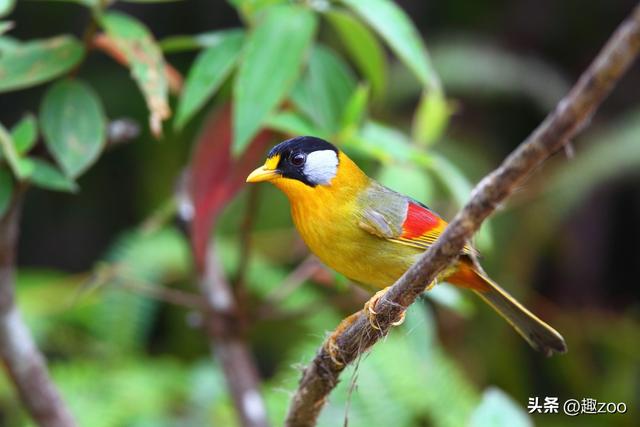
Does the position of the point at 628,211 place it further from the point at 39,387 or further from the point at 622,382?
the point at 39,387

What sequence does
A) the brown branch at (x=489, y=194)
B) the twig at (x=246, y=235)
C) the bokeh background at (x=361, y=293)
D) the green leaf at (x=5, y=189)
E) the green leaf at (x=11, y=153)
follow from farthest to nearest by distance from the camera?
the bokeh background at (x=361, y=293) < the twig at (x=246, y=235) < the green leaf at (x=5, y=189) < the green leaf at (x=11, y=153) < the brown branch at (x=489, y=194)

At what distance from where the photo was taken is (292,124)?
5.93 feet

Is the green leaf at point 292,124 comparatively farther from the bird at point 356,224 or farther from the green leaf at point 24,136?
the green leaf at point 24,136

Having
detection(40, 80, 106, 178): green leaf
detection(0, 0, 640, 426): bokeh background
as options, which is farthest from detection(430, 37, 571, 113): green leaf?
detection(40, 80, 106, 178): green leaf

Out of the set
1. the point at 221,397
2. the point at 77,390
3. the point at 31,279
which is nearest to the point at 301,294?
the point at 221,397

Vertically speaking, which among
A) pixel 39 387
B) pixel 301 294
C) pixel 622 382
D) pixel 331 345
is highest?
pixel 331 345

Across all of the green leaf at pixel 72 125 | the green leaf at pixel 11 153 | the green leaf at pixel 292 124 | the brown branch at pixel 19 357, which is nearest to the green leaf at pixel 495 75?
the green leaf at pixel 292 124

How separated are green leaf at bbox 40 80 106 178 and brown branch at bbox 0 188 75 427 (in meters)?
0.17

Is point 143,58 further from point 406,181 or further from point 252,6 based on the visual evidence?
point 406,181

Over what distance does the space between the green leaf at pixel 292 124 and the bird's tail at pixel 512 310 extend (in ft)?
1.35

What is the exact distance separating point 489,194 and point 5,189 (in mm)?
1084

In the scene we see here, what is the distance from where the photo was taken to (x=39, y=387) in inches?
75.1

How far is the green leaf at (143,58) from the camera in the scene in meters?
1.74

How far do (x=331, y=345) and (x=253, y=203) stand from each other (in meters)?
0.65
